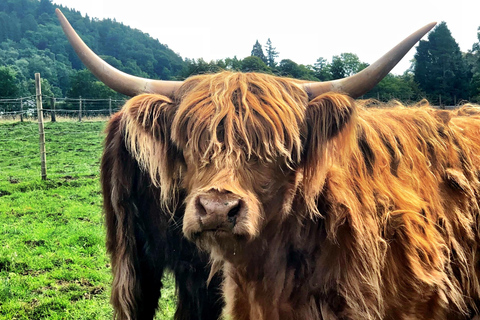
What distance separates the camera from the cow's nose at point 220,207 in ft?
5.34

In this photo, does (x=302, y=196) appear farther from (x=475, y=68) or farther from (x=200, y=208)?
(x=475, y=68)

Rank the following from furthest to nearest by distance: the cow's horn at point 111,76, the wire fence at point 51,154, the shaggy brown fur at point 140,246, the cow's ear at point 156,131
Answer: the wire fence at point 51,154, the shaggy brown fur at point 140,246, the cow's horn at point 111,76, the cow's ear at point 156,131

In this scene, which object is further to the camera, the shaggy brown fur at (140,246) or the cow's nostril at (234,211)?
the shaggy brown fur at (140,246)

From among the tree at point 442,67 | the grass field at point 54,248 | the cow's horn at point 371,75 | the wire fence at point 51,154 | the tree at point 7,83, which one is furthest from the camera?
the tree at point 7,83

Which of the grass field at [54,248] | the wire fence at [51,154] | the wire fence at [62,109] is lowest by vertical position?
the wire fence at [51,154]

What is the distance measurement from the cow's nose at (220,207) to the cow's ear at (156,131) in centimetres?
61

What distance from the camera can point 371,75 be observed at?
1917mm

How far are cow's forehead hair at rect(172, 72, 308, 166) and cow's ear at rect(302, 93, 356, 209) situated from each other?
7cm

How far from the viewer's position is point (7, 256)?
188 inches

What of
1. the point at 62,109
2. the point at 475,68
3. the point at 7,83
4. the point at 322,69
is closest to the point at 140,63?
the point at 7,83

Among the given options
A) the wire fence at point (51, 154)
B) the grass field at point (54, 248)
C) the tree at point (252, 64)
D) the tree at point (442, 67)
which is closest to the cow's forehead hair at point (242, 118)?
the tree at point (252, 64)

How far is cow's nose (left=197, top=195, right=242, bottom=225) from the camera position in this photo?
5.34 feet

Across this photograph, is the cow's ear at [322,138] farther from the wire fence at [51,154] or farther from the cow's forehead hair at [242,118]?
the wire fence at [51,154]

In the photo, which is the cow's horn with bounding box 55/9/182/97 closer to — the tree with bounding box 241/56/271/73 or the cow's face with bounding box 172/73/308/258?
the cow's face with bounding box 172/73/308/258
